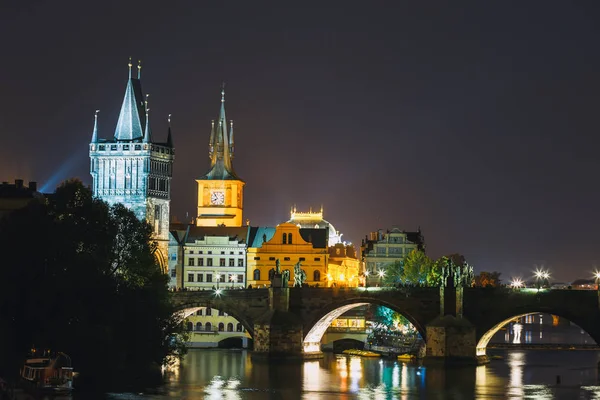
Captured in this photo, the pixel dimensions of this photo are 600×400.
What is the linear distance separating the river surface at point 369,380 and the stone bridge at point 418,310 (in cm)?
249

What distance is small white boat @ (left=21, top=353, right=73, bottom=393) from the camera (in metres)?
91.4

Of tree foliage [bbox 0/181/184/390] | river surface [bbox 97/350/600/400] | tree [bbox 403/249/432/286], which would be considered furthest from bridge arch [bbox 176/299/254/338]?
tree [bbox 403/249/432/286]

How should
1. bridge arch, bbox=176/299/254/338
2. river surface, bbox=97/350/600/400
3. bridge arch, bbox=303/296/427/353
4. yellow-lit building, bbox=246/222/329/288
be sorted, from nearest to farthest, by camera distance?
1. river surface, bbox=97/350/600/400
2. bridge arch, bbox=303/296/427/353
3. bridge arch, bbox=176/299/254/338
4. yellow-lit building, bbox=246/222/329/288

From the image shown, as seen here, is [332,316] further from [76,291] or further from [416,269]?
[76,291]

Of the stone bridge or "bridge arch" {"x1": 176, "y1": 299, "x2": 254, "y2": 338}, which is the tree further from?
"bridge arch" {"x1": 176, "y1": 299, "x2": 254, "y2": 338}

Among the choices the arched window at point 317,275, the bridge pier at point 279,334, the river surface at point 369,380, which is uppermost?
the arched window at point 317,275

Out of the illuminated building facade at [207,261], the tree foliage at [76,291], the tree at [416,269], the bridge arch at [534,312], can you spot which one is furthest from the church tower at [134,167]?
the tree foliage at [76,291]

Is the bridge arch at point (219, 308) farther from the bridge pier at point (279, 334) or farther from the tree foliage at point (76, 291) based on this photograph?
the tree foliage at point (76, 291)

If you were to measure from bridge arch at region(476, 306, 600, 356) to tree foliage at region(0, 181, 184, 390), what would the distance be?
33.5 meters

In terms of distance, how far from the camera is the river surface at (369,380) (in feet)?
361

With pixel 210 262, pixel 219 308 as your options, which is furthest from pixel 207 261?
pixel 219 308

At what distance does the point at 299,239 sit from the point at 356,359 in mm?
38177

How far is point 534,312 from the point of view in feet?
442

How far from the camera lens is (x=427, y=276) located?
178 meters
